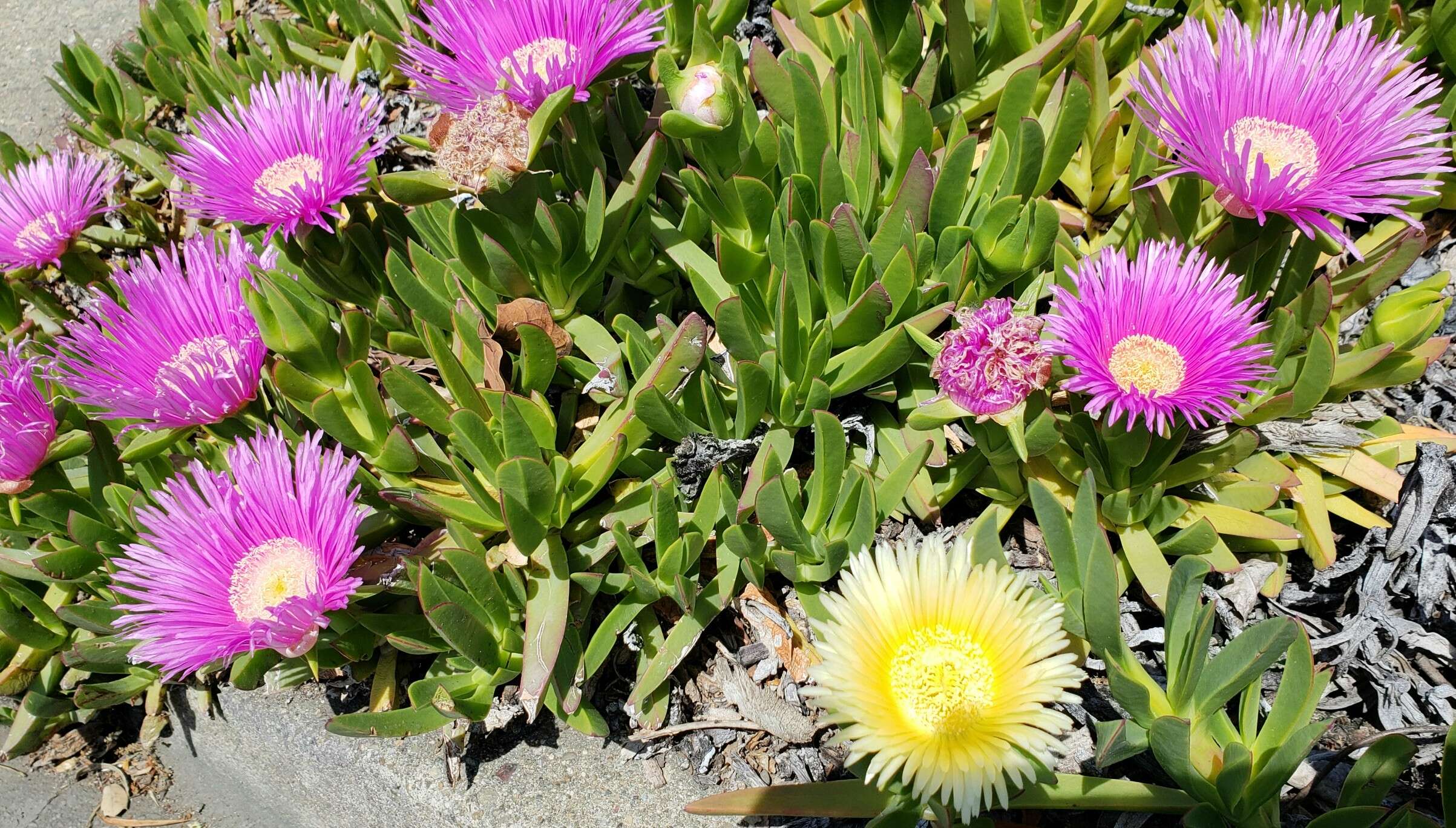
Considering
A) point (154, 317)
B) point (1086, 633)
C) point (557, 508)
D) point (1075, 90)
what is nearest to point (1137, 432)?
point (1086, 633)

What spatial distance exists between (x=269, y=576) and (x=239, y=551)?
0.06 m

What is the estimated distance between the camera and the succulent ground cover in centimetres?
109

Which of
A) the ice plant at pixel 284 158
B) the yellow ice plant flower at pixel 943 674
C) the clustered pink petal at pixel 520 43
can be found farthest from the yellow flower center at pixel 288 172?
the yellow ice plant flower at pixel 943 674

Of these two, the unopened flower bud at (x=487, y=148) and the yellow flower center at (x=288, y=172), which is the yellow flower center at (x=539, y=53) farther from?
the yellow flower center at (x=288, y=172)

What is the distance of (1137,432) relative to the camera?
1.13 metres

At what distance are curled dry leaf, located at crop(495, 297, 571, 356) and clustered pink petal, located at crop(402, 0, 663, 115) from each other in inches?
11.4

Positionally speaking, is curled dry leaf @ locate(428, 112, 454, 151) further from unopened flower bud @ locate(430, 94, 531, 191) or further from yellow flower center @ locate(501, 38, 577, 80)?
yellow flower center @ locate(501, 38, 577, 80)

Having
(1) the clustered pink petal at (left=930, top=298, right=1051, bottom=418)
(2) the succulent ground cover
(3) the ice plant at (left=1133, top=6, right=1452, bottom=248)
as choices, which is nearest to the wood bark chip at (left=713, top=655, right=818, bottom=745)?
(2) the succulent ground cover

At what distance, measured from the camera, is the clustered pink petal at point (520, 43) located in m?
1.28

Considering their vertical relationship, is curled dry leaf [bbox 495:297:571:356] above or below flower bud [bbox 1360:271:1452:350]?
below

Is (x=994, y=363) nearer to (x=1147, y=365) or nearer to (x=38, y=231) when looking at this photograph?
(x=1147, y=365)

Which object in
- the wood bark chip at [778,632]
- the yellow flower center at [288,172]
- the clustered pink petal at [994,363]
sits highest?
the yellow flower center at [288,172]

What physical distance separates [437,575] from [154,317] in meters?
0.64

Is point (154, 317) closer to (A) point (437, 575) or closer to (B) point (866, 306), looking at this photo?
(A) point (437, 575)
